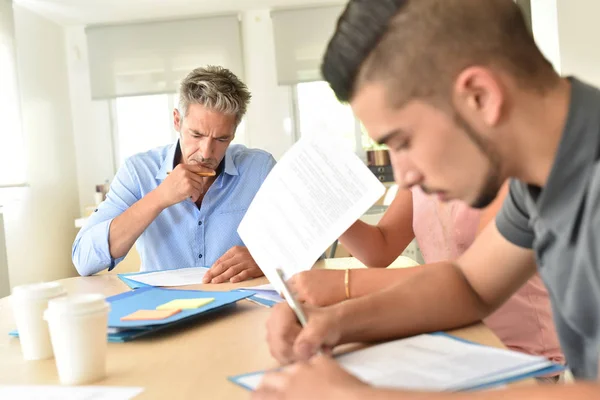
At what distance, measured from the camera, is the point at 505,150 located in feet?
2.34

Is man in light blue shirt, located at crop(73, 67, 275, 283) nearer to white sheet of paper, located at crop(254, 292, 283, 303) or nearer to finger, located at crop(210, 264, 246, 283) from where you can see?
finger, located at crop(210, 264, 246, 283)

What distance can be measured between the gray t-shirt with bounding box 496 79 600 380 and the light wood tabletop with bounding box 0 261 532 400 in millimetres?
126

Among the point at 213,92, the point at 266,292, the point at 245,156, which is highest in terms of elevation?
the point at 213,92

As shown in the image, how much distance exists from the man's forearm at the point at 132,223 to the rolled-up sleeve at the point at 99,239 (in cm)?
3

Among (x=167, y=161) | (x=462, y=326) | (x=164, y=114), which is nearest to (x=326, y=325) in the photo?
(x=462, y=326)

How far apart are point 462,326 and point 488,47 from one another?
444mm

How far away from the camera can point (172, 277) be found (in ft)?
5.31

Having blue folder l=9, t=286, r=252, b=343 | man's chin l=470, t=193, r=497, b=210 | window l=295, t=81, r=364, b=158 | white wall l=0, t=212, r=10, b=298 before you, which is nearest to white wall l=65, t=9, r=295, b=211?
window l=295, t=81, r=364, b=158

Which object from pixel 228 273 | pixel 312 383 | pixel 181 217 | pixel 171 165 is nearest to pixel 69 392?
pixel 312 383

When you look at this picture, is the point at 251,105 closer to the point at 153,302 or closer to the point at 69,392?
the point at 153,302

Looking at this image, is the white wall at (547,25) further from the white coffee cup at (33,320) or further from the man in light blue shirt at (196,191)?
the white coffee cup at (33,320)

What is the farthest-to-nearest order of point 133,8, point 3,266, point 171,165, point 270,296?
point 133,8, point 3,266, point 171,165, point 270,296

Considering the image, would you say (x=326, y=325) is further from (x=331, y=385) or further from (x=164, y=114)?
(x=164, y=114)

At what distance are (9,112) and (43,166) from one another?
2.20 ft
